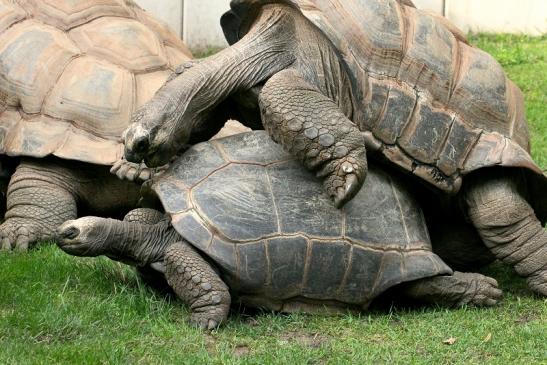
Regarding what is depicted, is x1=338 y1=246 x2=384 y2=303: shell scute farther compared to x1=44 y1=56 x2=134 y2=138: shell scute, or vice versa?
x1=44 y1=56 x2=134 y2=138: shell scute

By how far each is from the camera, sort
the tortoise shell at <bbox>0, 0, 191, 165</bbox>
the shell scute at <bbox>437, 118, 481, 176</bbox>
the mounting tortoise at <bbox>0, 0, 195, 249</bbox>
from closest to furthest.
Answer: the shell scute at <bbox>437, 118, 481, 176</bbox> < the mounting tortoise at <bbox>0, 0, 195, 249</bbox> < the tortoise shell at <bbox>0, 0, 191, 165</bbox>

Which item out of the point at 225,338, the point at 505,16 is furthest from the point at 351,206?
the point at 505,16

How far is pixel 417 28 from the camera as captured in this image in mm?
6789

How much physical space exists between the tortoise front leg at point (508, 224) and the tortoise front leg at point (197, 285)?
172cm

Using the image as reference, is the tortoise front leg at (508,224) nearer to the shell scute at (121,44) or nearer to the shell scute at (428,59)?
the shell scute at (428,59)

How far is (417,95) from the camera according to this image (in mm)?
6590

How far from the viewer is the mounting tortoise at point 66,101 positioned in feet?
25.7

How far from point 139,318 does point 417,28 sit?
95.1 inches

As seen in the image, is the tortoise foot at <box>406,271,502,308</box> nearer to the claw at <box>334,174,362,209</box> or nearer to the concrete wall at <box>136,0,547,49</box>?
the claw at <box>334,174,362,209</box>

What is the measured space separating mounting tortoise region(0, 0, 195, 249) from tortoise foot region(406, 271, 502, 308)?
8.26 feet

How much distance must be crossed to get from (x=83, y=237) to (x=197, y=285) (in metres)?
0.66

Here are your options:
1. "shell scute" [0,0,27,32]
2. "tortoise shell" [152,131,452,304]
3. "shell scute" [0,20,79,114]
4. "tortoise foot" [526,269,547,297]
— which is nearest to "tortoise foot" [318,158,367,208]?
"tortoise shell" [152,131,452,304]

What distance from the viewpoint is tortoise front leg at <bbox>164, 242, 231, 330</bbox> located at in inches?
231

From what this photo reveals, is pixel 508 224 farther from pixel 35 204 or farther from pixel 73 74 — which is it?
pixel 73 74
